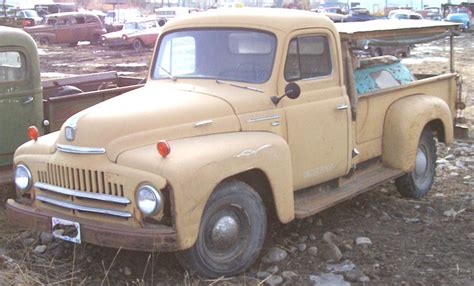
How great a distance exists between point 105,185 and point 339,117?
91.7 inches

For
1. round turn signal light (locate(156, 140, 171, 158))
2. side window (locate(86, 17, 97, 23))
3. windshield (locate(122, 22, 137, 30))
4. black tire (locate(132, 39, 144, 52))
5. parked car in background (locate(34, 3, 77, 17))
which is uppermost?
parked car in background (locate(34, 3, 77, 17))

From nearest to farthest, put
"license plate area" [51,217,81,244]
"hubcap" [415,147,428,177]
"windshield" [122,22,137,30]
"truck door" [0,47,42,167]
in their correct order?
"license plate area" [51,217,81,244]
"truck door" [0,47,42,167]
"hubcap" [415,147,428,177]
"windshield" [122,22,137,30]

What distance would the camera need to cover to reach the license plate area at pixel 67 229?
4.55m

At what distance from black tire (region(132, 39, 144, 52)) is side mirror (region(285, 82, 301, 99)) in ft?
81.9

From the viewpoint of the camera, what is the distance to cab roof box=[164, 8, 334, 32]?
5500mm

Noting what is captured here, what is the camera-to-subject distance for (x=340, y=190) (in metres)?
6.00

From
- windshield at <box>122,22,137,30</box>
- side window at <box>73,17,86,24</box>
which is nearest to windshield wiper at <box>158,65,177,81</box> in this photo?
windshield at <box>122,22,137,30</box>

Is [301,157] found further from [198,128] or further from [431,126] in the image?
[431,126]

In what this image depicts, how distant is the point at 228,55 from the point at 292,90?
666 millimetres

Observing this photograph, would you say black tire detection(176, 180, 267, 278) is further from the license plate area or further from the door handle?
the door handle

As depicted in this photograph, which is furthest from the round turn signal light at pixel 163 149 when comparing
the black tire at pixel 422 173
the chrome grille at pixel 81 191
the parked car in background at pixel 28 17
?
the parked car in background at pixel 28 17

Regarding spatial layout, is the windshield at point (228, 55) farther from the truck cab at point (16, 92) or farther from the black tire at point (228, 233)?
the truck cab at point (16, 92)

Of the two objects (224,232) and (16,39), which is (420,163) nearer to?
(224,232)

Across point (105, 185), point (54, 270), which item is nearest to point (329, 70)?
point (105, 185)
